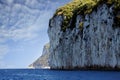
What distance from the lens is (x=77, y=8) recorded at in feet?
487

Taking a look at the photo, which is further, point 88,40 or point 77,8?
point 77,8

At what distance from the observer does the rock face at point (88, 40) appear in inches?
4369

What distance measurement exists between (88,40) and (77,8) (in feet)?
85.1

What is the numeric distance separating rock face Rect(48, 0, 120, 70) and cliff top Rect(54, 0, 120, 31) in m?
1.24

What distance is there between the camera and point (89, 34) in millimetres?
125625

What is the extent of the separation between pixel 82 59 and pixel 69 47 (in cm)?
1366

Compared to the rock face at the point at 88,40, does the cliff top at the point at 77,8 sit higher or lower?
higher

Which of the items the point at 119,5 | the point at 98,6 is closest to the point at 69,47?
the point at 98,6

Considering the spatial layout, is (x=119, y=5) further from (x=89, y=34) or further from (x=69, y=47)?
(x=69, y=47)

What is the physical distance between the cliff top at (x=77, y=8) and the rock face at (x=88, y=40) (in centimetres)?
124

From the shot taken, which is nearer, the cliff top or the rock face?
the rock face

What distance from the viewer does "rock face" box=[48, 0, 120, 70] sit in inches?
4369

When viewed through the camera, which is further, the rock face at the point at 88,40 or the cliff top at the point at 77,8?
the cliff top at the point at 77,8

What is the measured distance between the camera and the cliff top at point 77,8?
117738 millimetres
